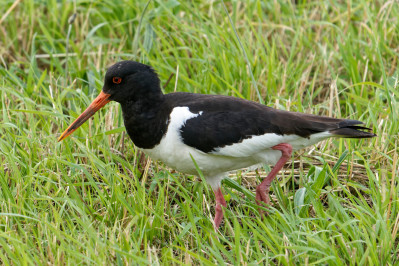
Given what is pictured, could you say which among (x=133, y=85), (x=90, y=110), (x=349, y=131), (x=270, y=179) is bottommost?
(x=270, y=179)

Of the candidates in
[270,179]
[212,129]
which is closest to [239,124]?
[212,129]

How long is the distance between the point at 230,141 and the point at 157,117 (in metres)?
0.53

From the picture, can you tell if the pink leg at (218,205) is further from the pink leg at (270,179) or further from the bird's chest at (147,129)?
the bird's chest at (147,129)

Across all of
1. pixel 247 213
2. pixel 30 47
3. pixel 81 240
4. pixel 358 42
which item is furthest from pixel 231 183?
pixel 30 47

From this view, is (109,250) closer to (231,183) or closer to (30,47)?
(231,183)

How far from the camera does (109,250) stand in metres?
3.90

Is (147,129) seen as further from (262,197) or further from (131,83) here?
(262,197)

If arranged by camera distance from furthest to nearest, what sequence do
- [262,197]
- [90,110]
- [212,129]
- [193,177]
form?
[193,177]
[90,110]
[262,197]
[212,129]

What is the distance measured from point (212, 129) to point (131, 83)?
2.24 feet

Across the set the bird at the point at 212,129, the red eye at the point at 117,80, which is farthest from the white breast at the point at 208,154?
the red eye at the point at 117,80

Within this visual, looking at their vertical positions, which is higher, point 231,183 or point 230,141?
point 230,141

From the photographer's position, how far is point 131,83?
15.5 ft

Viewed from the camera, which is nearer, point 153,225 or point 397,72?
point 153,225

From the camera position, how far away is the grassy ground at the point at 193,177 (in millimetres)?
4012
